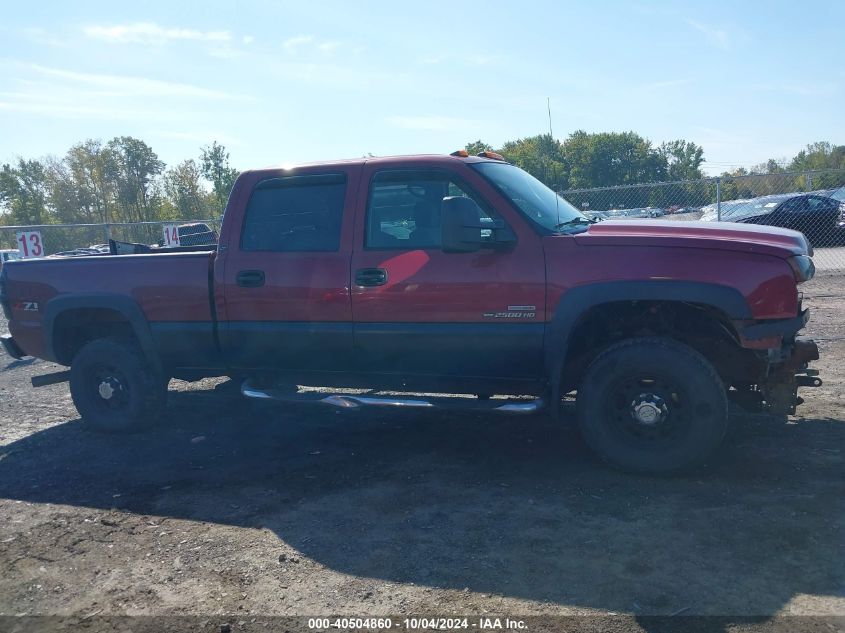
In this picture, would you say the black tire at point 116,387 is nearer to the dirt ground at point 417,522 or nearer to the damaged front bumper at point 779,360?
the dirt ground at point 417,522

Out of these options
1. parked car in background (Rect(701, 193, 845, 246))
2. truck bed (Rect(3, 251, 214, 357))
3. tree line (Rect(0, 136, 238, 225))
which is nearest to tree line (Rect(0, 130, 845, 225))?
tree line (Rect(0, 136, 238, 225))

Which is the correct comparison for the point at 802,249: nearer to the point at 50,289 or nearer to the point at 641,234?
the point at 641,234

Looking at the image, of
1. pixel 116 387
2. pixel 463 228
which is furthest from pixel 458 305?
pixel 116 387

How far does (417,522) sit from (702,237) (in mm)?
2480

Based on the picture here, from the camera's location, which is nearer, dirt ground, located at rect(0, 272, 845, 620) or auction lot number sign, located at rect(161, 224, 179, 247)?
dirt ground, located at rect(0, 272, 845, 620)

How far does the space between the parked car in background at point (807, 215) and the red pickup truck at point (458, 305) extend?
12107 mm

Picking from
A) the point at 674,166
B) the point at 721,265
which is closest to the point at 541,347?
the point at 721,265

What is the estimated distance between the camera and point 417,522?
4.10 metres

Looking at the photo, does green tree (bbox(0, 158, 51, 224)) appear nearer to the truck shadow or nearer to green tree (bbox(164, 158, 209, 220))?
green tree (bbox(164, 158, 209, 220))

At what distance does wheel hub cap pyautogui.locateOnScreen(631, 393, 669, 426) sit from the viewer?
453 cm

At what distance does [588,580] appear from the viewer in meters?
3.36

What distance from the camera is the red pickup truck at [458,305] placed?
443cm

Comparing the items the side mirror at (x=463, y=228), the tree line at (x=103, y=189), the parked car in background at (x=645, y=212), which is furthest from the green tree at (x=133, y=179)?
the side mirror at (x=463, y=228)

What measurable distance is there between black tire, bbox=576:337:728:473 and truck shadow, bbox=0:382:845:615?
0.18m
